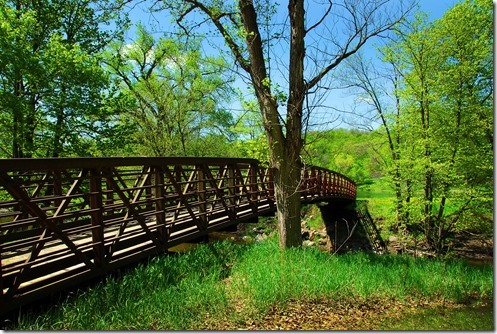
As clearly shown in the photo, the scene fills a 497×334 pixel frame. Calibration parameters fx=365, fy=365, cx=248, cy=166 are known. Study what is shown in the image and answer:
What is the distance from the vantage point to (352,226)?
16.9 m

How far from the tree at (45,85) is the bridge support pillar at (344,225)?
405 inches

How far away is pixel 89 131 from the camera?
36.8 ft

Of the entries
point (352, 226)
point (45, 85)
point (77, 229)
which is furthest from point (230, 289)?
point (352, 226)

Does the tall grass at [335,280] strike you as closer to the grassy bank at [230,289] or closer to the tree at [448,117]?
the grassy bank at [230,289]

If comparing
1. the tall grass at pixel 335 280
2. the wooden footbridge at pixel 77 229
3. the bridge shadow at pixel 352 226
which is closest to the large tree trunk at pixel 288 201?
the tall grass at pixel 335 280

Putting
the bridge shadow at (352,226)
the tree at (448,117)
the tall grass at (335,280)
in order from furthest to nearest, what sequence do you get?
the bridge shadow at (352,226)
the tree at (448,117)
the tall grass at (335,280)

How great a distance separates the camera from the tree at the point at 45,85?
30.1ft

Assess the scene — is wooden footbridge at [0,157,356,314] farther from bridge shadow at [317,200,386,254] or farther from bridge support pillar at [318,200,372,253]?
bridge support pillar at [318,200,372,253]

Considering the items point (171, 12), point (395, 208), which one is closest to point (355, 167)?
point (395, 208)

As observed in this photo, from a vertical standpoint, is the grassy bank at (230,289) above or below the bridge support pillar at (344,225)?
above

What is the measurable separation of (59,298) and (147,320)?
36.6 inches

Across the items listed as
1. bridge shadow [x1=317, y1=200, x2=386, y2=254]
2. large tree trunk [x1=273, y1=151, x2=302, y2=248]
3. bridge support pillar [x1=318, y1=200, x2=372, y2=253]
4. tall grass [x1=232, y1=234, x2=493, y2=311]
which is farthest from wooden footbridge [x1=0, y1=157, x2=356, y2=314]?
bridge support pillar [x1=318, y1=200, x2=372, y2=253]

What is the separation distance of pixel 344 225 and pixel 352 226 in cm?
37

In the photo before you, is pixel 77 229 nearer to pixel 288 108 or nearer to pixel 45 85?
pixel 288 108
